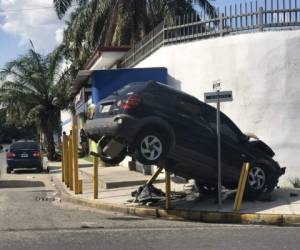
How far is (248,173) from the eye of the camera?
12766mm

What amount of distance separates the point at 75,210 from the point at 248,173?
393cm

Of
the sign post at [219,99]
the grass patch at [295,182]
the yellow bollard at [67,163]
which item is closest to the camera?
the sign post at [219,99]

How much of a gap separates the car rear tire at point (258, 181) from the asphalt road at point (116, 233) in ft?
7.17

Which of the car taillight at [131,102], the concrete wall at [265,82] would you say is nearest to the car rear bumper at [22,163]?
the concrete wall at [265,82]

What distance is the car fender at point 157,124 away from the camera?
11391 millimetres

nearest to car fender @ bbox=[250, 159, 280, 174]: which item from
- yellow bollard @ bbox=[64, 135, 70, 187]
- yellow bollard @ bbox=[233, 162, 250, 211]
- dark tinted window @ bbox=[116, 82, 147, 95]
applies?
yellow bollard @ bbox=[233, 162, 250, 211]

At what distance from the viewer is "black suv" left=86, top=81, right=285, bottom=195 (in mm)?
11484

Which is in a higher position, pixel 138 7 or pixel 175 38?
pixel 138 7

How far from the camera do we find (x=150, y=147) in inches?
455

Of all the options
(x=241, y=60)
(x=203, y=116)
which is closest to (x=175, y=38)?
(x=241, y=60)

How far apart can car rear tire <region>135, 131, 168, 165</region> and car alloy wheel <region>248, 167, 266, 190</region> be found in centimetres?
242

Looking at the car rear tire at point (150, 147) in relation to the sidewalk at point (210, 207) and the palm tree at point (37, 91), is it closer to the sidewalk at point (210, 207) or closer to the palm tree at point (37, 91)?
the sidewalk at point (210, 207)

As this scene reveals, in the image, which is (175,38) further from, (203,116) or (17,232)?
(17,232)

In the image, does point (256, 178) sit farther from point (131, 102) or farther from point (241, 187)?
point (131, 102)
